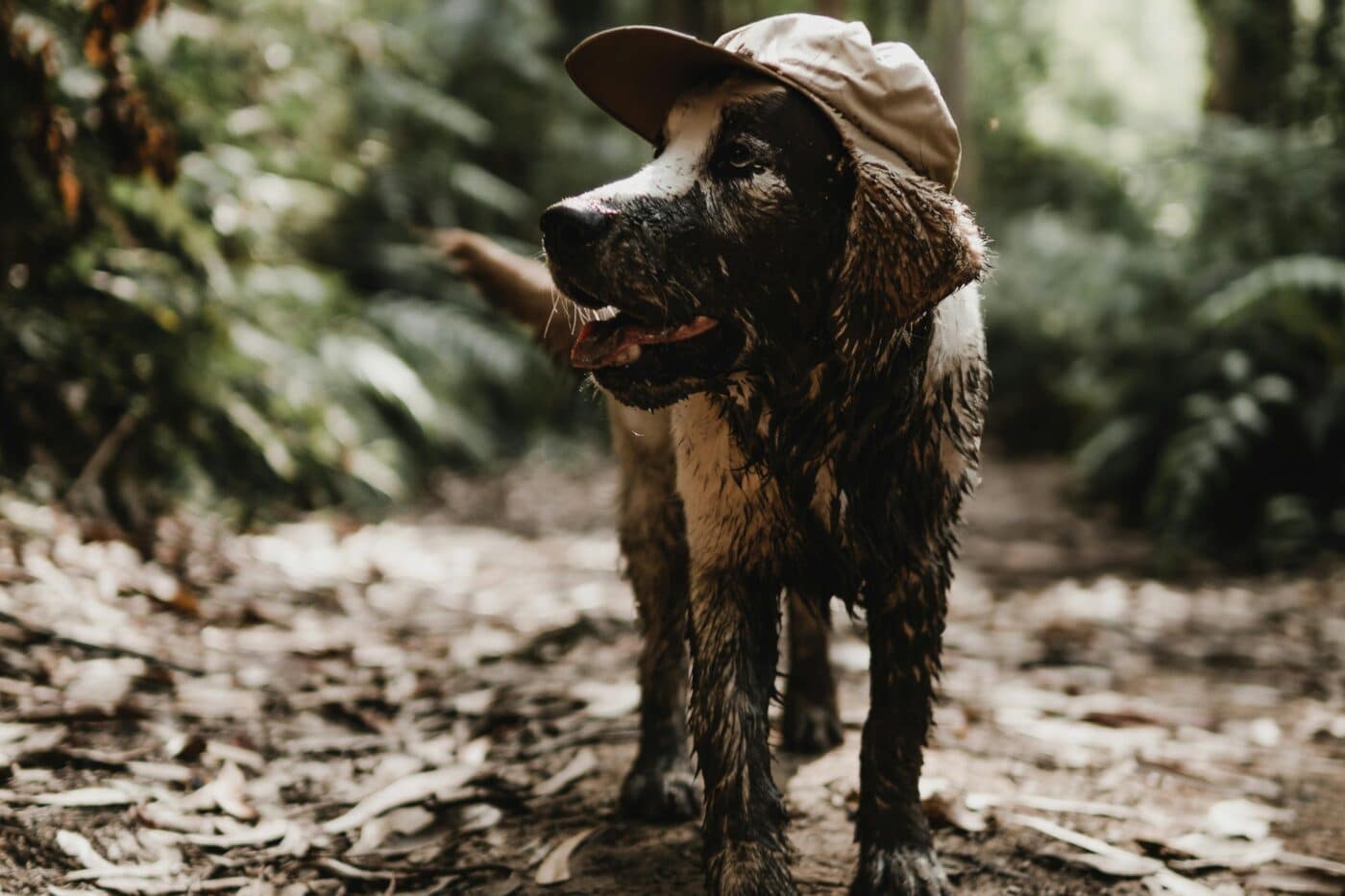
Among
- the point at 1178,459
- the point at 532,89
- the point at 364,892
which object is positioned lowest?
the point at 364,892

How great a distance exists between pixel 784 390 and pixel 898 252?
37cm

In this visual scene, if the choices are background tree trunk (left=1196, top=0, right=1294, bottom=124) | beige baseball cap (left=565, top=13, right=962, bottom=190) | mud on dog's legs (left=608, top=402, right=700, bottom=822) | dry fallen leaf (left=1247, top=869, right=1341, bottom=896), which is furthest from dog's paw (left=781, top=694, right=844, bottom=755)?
background tree trunk (left=1196, top=0, right=1294, bottom=124)

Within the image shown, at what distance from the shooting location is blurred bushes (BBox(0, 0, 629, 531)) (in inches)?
193

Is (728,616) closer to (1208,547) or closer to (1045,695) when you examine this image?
(1045,695)

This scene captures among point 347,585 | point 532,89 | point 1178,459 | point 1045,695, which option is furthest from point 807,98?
point 532,89

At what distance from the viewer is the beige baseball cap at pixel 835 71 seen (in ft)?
6.88

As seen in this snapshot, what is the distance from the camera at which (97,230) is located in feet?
18.5

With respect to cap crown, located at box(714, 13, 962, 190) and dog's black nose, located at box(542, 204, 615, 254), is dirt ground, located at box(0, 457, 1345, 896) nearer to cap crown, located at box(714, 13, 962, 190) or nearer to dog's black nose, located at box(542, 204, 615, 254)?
dog's black nose, located at box(542, 204, 615, 254)

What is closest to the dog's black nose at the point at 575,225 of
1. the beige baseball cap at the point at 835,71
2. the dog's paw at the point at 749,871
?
the beige baseball cap at the point at 835,71

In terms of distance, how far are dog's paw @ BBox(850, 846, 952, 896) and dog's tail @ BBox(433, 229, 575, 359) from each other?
1841 mm

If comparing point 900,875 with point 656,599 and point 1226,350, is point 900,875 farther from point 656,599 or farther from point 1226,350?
point 1226,350

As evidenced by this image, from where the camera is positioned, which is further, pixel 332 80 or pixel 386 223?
pixel 386 223

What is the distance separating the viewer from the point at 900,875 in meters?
2.37

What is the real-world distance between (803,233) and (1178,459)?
5068mm
